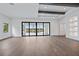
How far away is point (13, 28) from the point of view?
643 inches

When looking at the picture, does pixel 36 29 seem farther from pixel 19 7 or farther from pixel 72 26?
pixel 19 7

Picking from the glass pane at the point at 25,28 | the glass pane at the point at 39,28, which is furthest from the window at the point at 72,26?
the glass pane at the point at 25,28

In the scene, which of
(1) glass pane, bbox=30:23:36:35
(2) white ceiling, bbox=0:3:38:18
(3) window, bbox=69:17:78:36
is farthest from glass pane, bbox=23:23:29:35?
(2) white ceiling, bbox=0:3:38:18

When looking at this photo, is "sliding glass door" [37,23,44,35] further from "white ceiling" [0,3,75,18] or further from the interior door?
"white ceiling" [0,3,75,18]

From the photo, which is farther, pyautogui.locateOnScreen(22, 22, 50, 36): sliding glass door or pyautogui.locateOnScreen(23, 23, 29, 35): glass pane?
pyautogui.locateOnScreen(22, 22, 50, 36): sliding glass door

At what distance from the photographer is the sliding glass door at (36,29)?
17.5 meters

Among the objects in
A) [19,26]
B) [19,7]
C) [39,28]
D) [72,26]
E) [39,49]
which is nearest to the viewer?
[39,49]

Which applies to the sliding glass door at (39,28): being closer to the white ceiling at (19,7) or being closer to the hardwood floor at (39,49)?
the white ceiling at (19,7)

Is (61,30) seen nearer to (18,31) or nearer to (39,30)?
(39,30)

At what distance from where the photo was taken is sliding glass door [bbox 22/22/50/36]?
17.5m

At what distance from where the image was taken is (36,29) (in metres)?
17.8

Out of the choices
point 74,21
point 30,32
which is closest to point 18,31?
point 30,32

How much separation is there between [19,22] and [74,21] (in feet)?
24.9

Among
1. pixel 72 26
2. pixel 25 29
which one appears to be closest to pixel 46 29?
pixel 25 29
